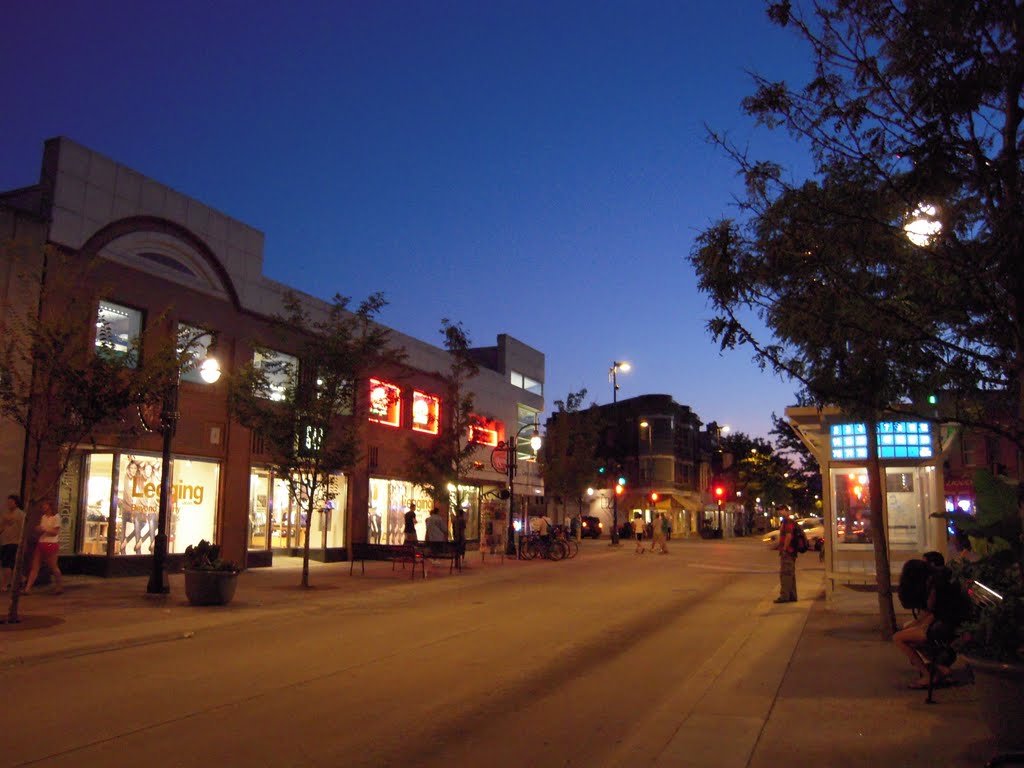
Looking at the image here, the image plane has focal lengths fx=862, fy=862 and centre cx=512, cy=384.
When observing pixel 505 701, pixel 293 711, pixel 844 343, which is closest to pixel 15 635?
pixel 293 711

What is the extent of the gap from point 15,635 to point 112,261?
10635 mm

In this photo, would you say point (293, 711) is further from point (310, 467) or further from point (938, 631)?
point (310, 467)

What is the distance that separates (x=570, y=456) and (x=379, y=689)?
123 ft

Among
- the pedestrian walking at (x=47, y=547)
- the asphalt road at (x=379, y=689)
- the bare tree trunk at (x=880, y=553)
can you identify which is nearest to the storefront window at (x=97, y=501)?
the pedestrian walking at (x=47, y=547)

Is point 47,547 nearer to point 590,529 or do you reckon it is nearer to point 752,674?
point 752,674

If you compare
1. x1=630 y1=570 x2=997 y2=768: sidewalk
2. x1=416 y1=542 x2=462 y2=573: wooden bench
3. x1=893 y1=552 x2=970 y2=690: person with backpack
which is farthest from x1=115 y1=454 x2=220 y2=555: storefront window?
x1=893 y1=552 x2=970 y2=690: person with backpack

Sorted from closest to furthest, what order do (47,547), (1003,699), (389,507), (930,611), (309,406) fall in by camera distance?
1. (1003,699)
2. (930,611)
3. (47,547)
4. (309,406)
5. (389,507)

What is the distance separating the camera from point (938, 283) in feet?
23.7

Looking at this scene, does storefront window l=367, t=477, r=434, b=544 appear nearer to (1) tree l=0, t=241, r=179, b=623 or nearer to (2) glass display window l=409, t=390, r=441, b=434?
(2) glass display window l=409, t=390, r=441, b=434

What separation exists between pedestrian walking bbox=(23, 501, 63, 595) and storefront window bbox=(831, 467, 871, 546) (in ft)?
48.1

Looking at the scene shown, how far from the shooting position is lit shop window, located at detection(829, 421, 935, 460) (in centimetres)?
1514

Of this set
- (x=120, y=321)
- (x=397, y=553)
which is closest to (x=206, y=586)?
(x=397, y=553)

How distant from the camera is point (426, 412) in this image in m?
33.8

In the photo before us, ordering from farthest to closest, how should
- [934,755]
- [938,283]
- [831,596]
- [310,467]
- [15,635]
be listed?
[310,467]
[831,596]
[15,635]
[938,283]
[934,755]
